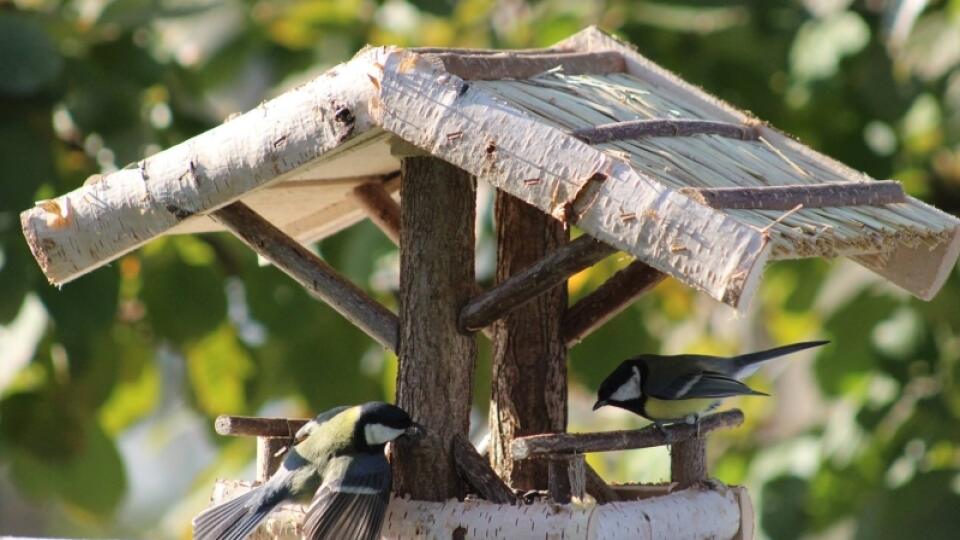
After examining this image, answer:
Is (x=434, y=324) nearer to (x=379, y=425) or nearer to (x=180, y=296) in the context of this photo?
(x=379, y=425)

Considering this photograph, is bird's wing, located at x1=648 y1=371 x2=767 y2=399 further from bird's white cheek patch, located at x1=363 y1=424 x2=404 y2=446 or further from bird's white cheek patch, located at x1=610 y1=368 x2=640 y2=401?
bird's white cheek patch, located at x1=363 y1=424 x2=404 y2=446

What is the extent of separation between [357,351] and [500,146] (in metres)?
2.12

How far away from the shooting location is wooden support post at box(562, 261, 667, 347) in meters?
2.39

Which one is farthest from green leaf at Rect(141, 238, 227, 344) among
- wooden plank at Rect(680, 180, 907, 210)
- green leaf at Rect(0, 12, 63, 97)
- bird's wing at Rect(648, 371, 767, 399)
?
wooden plank at Rect(680, 180, 907, 210)

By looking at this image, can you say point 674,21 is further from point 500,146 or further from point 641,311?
point 500,146

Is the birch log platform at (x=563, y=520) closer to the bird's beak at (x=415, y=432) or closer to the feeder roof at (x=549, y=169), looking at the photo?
the bird's beak at (x=415, y=432)

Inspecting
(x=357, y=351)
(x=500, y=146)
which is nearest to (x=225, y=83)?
(x=357, y=351)

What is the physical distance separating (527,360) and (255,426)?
20.4 inches

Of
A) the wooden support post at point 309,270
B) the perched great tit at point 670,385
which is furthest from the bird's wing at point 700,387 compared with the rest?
the wooden support post at point 309,270

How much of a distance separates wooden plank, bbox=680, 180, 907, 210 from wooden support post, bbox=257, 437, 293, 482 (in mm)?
974

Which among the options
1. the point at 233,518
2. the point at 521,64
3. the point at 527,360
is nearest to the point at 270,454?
the point at 233,518

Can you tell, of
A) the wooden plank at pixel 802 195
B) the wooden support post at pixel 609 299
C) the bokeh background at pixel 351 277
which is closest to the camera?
the wooden plank at pixel 802 195

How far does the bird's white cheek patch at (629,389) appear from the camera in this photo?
7.99ft

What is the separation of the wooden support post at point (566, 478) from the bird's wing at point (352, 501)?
0.87 ft
